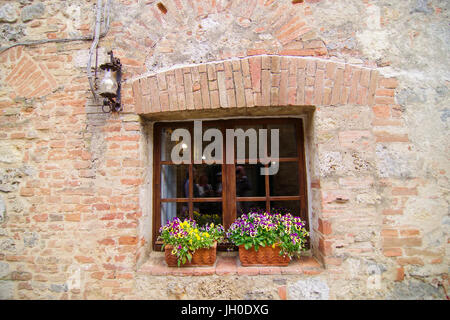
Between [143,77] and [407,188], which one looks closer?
[407,188]

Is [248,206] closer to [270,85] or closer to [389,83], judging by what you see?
[270,85]

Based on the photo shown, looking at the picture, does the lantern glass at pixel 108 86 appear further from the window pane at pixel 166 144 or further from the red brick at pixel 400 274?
the red brick at pixel 400 274

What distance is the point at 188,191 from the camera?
262 cm

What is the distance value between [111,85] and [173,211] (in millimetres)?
1371

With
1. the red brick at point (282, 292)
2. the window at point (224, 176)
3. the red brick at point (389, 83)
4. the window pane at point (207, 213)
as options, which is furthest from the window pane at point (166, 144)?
the red brick at point (389, 83)

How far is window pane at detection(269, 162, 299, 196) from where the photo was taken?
271cm

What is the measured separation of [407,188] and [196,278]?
2015 millimetres

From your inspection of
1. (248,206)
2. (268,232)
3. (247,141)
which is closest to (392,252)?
(268,232)

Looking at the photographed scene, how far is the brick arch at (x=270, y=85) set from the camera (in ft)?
7.41

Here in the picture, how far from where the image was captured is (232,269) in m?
2.22

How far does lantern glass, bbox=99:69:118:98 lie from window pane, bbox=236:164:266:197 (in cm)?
137
